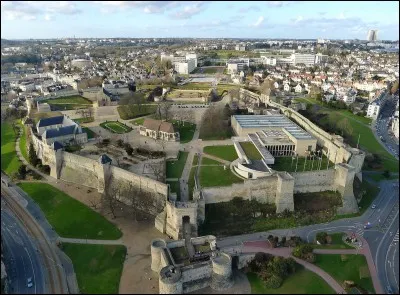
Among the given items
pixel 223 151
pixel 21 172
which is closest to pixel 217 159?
pixel 223 151

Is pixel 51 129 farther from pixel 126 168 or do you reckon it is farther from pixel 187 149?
pixel 187 149

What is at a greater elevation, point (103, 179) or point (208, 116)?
point (208, 116)

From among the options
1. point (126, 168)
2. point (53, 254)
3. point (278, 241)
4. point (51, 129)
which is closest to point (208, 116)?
point (126, 168)

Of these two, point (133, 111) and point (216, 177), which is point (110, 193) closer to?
point (216, 177)

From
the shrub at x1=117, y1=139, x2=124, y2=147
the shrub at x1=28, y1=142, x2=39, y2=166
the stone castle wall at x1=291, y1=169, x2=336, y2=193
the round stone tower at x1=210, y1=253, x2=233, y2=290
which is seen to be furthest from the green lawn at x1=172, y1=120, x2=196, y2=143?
the round stone tower at x1=210, y1=253, x2=233, y2=290

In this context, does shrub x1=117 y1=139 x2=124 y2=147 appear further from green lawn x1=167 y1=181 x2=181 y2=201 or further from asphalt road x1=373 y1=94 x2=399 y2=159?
asphalt road x1=373 y1=94 x2=399 y2=159

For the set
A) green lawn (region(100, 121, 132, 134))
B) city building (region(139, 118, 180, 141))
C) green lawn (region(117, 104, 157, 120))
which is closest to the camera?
city building (region(139, 118, 180, 141))
